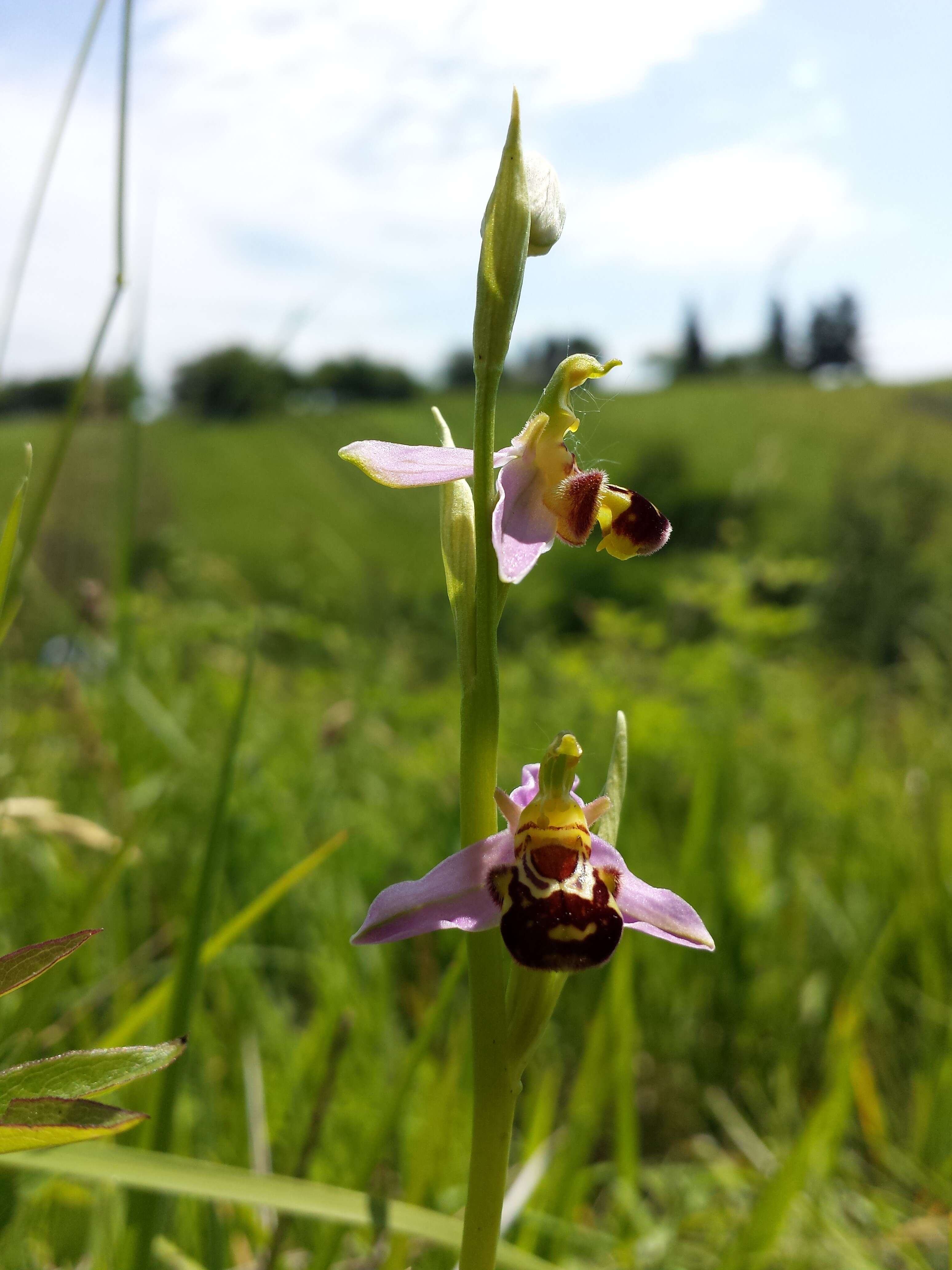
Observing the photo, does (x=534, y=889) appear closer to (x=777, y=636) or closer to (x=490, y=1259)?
(x=490, y=1259)

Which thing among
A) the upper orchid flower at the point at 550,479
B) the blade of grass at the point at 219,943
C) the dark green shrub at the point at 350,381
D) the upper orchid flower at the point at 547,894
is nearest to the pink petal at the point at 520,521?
the upper orchid flower at the point at 550,479

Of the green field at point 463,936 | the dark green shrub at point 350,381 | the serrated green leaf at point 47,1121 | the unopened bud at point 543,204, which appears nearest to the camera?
the serrated green leaf at point 47,1121

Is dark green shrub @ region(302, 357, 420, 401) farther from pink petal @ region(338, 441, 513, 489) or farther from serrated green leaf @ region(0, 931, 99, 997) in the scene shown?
serrated green leaf @ region(0, 931, 99, 997)

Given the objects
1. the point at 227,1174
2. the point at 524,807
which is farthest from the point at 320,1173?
the point at 524,807

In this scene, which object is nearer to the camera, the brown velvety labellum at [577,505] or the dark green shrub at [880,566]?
the brown velvety labellum at [577,505]

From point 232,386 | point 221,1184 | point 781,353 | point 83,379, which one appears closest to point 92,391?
point 232,386

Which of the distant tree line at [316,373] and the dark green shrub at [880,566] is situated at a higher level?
the distant tree line at [316,373]

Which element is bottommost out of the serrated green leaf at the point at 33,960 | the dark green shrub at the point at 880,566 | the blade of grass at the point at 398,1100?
the dark green shrub at the point at 880,566

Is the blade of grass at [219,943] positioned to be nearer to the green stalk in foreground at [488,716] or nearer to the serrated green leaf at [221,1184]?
the serrated green leaf at [221,1184]
